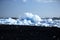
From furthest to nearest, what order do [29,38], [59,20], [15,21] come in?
[29,38] < [59,20] < [15,21]

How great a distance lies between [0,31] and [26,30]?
163 centimetres

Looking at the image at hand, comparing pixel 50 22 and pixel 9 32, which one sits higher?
pixel 50 22

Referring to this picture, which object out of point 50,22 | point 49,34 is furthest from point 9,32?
point 50,22

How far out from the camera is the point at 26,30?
6828mm

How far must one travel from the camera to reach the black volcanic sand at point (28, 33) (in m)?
5.93

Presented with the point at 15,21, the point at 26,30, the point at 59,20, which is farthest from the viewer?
the point at 26,30

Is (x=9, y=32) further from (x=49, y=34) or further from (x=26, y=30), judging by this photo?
(x=49, y=34)

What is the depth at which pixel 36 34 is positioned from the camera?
6.45 meters

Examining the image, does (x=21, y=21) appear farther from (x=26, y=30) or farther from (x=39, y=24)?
(x=26, y=30)

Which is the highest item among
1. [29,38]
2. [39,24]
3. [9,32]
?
[39,24]

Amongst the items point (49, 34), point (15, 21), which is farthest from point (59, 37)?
point (15, 21)

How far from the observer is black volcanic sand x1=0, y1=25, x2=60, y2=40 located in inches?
233

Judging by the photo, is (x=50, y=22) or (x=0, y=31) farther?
(x=0, y=31)

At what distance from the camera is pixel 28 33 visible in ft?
21.6
